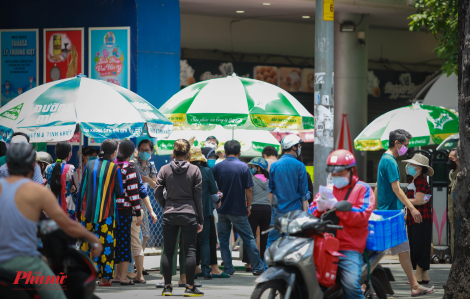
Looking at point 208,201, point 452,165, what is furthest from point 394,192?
point 452,165

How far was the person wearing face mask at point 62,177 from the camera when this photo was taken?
855cm

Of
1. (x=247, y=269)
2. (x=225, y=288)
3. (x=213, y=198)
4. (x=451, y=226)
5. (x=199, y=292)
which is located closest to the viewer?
(x=199, y=292)

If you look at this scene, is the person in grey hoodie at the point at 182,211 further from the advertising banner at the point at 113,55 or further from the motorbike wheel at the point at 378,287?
the advertising banner at the point at 113,55

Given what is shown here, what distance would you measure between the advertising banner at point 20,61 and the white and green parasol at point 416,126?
7071 millimetres

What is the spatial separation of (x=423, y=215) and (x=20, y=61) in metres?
9.26

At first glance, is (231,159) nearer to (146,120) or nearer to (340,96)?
(146,120)

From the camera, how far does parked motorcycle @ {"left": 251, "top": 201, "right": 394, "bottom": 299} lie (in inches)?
198

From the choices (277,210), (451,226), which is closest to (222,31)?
(451,226)

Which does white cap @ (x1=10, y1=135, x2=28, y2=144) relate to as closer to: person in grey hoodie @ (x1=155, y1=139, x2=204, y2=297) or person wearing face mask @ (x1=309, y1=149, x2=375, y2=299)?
person in grey hoodie @ (x1=155, y1=139, x2=204, y2=297)

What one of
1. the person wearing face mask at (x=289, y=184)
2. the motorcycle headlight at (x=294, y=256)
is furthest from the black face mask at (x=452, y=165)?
the motorcycle headlight at (x=294, y=256)

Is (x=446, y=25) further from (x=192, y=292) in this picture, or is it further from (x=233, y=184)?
(x=192, y=292)

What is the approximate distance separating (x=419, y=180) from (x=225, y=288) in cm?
292

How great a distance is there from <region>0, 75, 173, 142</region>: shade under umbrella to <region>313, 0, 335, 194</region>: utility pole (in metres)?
2.18

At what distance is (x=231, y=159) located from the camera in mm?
9539
